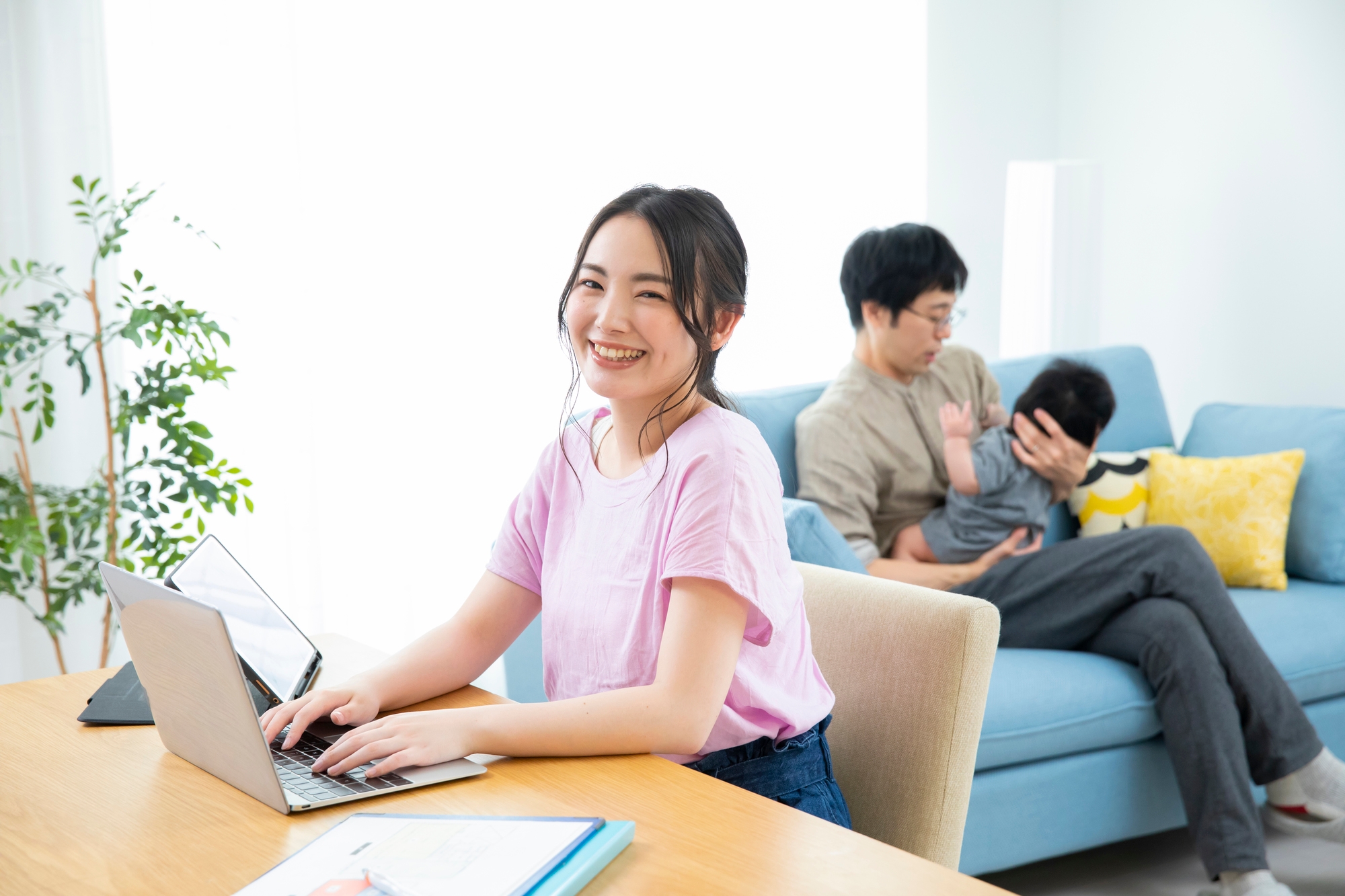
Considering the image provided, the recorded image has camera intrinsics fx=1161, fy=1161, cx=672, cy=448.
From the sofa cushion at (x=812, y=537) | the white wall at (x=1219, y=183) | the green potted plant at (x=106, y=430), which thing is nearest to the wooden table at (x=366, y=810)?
the sofa cushion at (x=812, y=537)

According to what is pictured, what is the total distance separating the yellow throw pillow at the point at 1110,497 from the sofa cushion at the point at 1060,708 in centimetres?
58

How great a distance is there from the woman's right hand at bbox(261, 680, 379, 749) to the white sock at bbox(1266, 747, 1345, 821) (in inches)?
66.2

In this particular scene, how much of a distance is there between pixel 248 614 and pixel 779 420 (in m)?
1.41

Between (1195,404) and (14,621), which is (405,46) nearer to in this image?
(14,621)

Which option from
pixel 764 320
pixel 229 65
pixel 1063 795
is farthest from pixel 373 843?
pixel 764 320

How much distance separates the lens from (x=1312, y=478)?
2643mm

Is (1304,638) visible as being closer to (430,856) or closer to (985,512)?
(985,512)

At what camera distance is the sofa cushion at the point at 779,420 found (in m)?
2.42

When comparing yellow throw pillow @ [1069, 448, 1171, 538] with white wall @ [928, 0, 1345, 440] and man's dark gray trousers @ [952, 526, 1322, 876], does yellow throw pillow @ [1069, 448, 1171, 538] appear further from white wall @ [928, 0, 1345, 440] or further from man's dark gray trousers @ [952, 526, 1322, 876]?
white wall @ [928, 0, 1345, 440]

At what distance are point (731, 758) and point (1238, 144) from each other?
3.12 metres

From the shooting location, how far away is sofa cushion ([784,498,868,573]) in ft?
6.18

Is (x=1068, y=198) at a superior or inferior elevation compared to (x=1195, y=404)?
superior

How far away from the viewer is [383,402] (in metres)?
2.83

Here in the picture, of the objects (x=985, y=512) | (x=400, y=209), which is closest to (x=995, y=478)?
(x=985, y=512)
